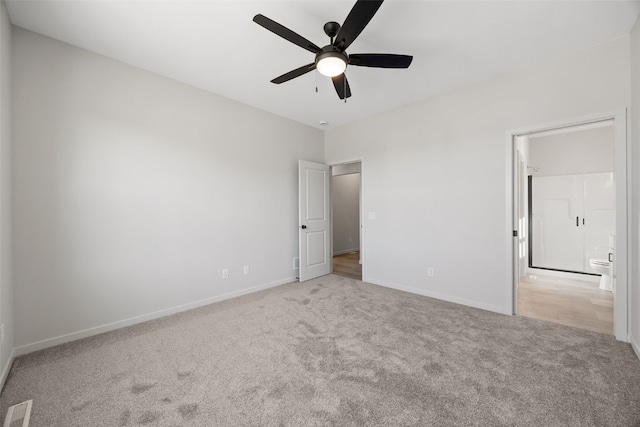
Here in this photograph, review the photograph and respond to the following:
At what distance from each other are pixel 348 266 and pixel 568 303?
3.43 m

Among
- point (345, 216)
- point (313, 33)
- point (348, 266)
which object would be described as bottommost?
point (348, 266)

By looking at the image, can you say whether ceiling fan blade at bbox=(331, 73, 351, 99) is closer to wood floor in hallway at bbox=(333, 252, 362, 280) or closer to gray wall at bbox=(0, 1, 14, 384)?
gray wall at bbox=(0, 1, 14, 384)

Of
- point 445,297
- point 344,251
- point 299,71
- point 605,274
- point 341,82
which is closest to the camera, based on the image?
point 299,71

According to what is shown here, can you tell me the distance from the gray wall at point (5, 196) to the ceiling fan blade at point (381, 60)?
8.39 feet

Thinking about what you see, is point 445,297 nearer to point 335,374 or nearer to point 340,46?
point 335,374

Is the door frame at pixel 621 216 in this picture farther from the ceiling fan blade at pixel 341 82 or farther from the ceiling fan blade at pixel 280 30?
the ceiling fan blade at pixel 280 30

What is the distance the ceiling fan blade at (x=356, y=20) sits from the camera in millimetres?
1465

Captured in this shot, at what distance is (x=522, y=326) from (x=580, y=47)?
275 cm

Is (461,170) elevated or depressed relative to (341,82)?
depressed

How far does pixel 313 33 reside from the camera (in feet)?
7.43

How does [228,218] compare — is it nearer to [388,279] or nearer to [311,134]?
[311,134]

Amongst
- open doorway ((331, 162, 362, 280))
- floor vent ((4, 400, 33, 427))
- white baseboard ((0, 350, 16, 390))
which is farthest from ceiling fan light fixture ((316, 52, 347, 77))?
open doorway ((331, 162, 362, 280))

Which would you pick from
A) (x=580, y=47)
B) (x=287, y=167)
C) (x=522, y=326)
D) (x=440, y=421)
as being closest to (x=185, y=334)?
Answer: (x=440, y=421)

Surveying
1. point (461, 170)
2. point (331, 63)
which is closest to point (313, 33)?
point (331, 63)
